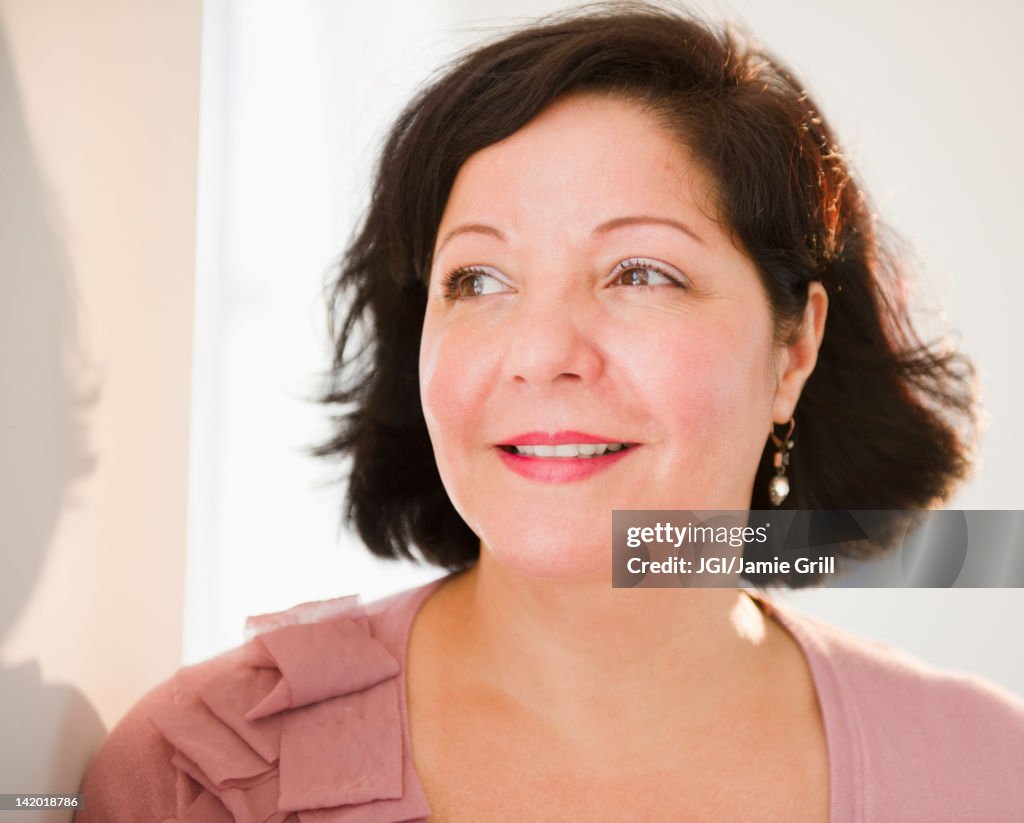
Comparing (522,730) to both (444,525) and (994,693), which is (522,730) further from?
(994,693)

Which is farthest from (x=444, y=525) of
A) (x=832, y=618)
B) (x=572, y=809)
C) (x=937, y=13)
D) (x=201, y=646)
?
(x=937, y=13)

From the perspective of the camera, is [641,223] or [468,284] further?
[468,284]

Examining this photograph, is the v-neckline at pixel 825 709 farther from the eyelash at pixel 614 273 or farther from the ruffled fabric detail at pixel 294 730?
the eyelash at pixel 614 273

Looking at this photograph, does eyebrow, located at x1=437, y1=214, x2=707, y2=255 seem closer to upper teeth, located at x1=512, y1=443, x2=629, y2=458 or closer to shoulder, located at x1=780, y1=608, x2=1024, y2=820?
upper teeth, located at x1=512, y1=443, x2=629, y2=458

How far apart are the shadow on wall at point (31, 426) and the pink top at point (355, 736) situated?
0.12m

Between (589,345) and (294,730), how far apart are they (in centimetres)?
59

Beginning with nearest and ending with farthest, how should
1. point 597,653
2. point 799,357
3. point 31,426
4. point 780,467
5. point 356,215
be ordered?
point 31,426 → point 597,653 → point 799,357 → point 780,467 → point 356,215

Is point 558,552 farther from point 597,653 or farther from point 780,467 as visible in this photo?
point 780,467

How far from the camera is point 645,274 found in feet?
4.37

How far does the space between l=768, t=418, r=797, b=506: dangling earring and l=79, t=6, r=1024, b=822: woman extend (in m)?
0.15

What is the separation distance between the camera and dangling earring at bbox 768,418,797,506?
65.4 inches

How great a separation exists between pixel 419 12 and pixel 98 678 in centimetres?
150

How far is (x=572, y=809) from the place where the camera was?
1.34 meters

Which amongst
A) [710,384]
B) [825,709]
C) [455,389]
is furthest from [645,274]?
[825,709]
